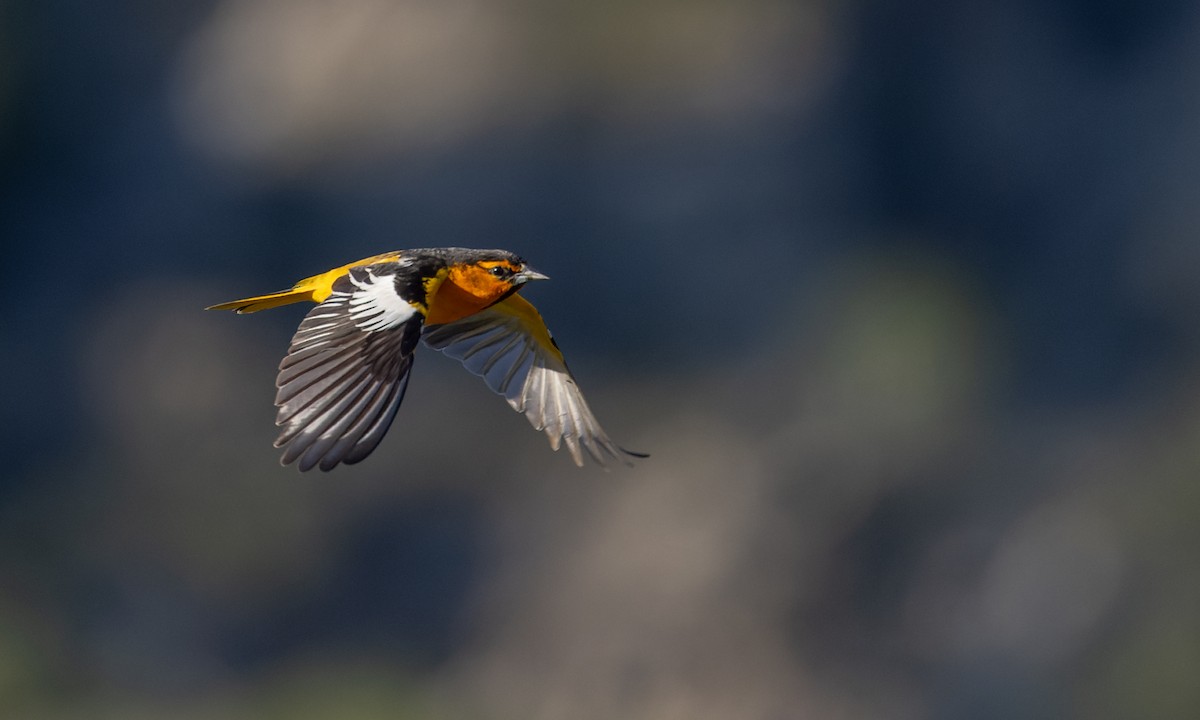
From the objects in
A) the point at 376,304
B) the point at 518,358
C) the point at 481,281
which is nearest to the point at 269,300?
the point at 376,304

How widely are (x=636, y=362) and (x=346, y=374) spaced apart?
12359mm

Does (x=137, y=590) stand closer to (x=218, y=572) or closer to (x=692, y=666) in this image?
(x=218, y=572)

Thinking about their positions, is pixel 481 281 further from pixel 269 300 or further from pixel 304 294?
pixel 269 300

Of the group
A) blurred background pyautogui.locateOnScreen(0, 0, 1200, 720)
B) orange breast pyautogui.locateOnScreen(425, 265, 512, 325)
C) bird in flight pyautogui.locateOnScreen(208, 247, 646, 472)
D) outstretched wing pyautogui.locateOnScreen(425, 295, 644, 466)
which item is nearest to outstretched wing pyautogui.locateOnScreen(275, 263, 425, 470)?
bird in flight pyautogui.locateOnScreen(208, 247, 646, 472)

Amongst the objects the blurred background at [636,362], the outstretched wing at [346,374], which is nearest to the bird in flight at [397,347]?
the outstretched wing at [346,374]

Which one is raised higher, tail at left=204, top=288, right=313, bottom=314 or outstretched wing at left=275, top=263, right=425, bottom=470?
outstretched wing at left=275, top=263, right=425, bottom=470

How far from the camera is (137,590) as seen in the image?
58.7 feet

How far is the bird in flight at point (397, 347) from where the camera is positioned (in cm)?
532

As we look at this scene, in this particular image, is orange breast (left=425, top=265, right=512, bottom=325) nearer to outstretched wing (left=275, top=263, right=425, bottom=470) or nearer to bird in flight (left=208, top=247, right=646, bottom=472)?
bird in flight (left=208, top=247, right=646, bottom=472)

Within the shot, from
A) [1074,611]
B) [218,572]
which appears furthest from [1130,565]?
[218,572]

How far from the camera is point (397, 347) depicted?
18.3ft

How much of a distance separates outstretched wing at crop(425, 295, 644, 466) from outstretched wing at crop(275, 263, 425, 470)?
44.4 inches

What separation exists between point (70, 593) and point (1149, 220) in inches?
487

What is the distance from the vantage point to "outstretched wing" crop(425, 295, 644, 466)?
274 inches
